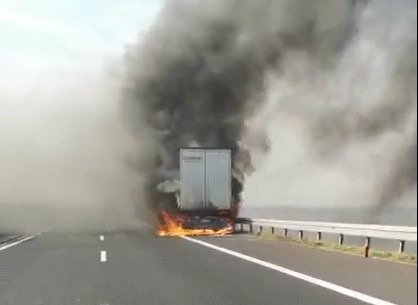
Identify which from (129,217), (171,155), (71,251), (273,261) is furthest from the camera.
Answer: (171,155)

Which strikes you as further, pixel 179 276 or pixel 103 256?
pixel 103 256

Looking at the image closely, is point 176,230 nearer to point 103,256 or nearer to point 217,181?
point 217,181

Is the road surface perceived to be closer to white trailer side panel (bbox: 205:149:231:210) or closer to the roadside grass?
the roadside grass

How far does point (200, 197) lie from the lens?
69.1ft

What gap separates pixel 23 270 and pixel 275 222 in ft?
40.9

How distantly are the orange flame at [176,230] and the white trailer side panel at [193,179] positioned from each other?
4.71ft

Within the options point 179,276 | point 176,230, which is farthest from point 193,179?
point 179,276

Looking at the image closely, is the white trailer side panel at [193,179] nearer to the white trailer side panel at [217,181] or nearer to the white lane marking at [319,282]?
the white trailer side panel at [217,181]

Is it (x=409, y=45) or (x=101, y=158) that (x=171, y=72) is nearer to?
(x=101, y=158)

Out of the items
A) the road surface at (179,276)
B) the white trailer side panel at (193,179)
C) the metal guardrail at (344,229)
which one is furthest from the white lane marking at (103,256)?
the metal guardrail at (344,229)

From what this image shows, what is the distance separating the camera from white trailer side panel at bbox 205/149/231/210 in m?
20.3

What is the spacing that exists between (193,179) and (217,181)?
56.0 inches

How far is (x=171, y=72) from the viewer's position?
68.1 feet

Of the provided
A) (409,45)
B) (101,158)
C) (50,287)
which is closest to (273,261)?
(101,158)
